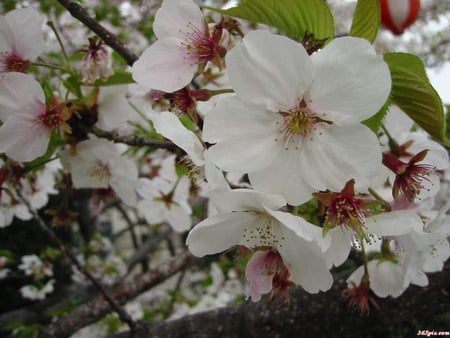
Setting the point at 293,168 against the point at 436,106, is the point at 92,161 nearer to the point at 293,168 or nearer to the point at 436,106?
the point at 293,168

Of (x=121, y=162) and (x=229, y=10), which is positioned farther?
(x=121, y=162)

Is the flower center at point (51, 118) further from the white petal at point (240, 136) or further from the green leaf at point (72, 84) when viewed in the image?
the white petal at point (240, 136)

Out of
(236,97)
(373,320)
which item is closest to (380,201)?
(236,97)

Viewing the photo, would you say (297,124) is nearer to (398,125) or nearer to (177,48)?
(177,48)

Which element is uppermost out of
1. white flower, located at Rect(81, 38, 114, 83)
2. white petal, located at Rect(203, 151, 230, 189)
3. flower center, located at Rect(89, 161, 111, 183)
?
white flower, located at Rect(81, 38, 114, 83)

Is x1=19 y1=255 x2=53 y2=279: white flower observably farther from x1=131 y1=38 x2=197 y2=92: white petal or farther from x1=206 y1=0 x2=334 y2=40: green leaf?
x1=206 y1=0 x2=334 y2=40: green leaf

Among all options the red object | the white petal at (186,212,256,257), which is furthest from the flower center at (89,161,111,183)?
the red object
